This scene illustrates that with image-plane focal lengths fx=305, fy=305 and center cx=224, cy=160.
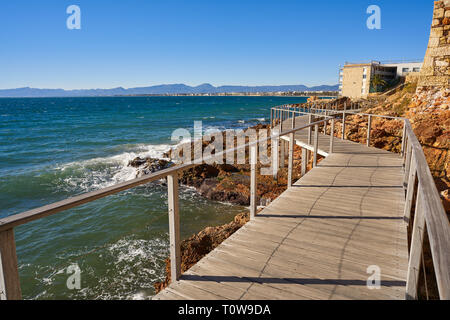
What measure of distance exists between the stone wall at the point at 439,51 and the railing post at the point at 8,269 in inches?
532

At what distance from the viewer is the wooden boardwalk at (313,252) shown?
2809mm

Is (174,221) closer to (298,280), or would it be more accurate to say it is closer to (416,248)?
(298,280)

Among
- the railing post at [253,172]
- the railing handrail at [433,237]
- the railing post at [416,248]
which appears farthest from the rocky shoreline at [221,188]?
the railing handrail at [433,237]

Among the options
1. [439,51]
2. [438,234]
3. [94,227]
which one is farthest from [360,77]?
[438,234]

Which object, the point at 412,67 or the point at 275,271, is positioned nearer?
the point at 275,271

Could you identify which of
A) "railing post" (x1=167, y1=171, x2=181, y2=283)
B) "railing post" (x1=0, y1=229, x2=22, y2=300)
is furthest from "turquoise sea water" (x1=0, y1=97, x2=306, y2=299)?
"railing post" (x1=0, y1=229, x2=22, y2=300)

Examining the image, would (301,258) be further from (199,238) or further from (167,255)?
(167,255)

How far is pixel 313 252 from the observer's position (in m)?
3.51

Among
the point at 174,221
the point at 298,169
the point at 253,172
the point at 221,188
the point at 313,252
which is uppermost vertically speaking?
the point at 253,172

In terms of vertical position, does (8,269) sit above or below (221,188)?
above

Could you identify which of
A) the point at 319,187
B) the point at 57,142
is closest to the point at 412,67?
the point at 57,142

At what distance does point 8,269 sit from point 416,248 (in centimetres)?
267

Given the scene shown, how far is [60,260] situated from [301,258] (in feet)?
24.7
